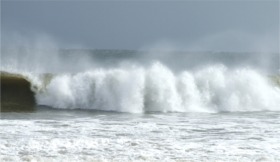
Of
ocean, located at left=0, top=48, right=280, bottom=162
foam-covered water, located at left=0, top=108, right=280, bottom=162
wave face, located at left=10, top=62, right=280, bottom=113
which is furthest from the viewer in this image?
wave face, located at left=10, top=62, right=280, bottom=113

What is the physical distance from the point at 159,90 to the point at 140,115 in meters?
2.99

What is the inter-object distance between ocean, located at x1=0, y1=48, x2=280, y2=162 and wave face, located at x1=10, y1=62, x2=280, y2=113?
0.04m

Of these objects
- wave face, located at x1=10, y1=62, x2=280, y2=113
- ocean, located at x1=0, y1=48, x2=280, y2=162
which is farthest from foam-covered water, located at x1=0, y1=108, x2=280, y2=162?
wave face, located at x1=10, y1=62, x2=280, y2=113

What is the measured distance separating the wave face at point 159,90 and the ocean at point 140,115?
0.13 feet

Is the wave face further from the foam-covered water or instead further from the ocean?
the foam-covered water

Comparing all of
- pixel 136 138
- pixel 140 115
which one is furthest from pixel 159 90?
pixel 136 138

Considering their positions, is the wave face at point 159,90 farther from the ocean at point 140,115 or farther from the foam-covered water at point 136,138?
the foam-covered water at point 136,138

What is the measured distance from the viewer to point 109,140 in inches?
343

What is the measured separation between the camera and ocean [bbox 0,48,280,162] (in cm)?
780

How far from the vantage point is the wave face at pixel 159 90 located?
1563 cm

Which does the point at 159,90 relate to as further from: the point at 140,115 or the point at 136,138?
the point at 136,138

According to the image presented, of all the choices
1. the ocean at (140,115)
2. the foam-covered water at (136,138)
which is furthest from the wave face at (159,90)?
the foam-covered water at (136,138)

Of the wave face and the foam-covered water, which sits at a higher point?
the wave face

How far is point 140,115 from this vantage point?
533 inches
